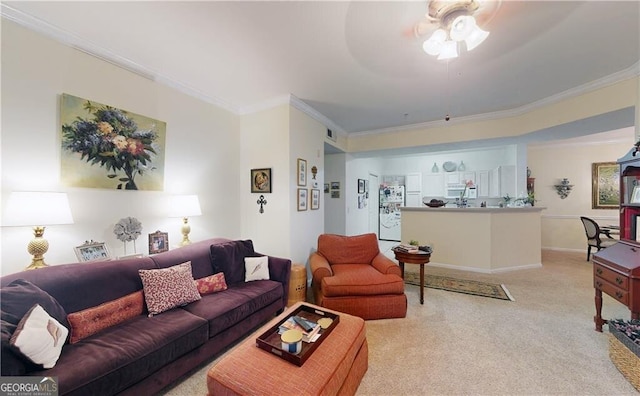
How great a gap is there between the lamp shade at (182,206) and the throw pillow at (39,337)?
49.6 inches

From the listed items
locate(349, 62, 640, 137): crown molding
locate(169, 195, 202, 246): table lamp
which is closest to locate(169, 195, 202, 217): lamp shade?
locate(169, 195, 202, 246): table lamp

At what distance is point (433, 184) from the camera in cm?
653

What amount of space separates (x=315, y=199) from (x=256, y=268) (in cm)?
152

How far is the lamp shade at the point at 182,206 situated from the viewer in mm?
2502

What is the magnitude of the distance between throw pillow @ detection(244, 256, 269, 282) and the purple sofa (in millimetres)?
97

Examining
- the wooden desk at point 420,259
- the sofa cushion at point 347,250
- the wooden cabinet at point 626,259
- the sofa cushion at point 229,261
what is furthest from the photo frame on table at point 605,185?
the sofa cushion at point 229,261

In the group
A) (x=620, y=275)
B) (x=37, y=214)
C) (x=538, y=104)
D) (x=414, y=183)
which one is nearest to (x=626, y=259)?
(x=620, y=275)

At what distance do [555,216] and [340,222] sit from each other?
209 inches

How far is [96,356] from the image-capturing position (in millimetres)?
1295

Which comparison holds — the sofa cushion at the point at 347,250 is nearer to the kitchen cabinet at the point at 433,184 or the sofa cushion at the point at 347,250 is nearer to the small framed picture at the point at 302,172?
the small framed picture at the point at 302,172

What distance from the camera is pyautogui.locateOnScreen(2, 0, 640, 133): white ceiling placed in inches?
65.7

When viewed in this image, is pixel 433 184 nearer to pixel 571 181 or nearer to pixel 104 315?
pixel 571 181

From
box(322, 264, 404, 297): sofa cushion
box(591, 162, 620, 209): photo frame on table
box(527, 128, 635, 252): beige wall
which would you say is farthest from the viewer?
box(527, 128, 635, 252): beige wall

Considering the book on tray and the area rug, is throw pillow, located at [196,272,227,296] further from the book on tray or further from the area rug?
the area rug
